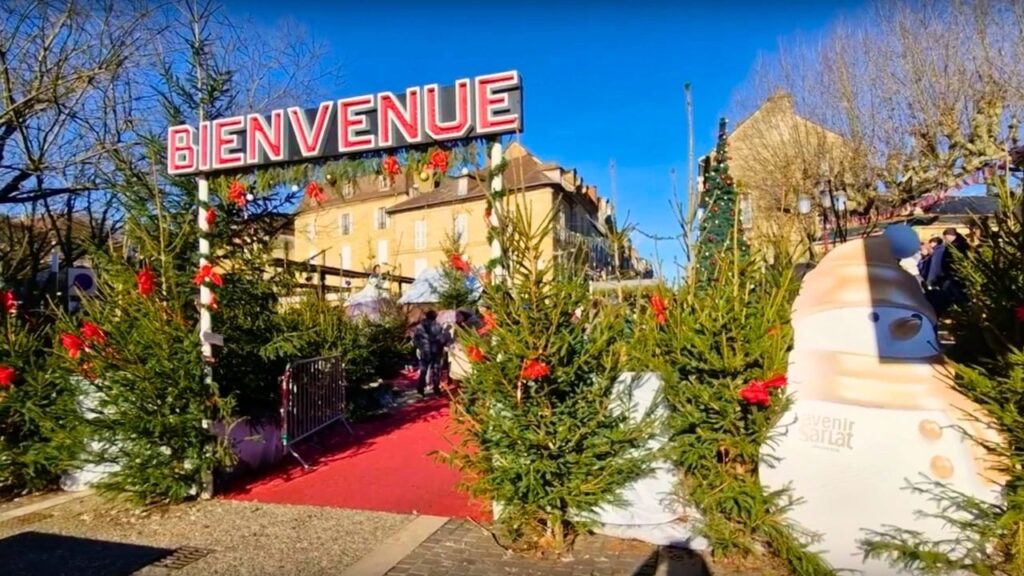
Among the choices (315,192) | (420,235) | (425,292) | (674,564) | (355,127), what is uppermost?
(420,235)

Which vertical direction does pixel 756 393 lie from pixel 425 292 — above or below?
below

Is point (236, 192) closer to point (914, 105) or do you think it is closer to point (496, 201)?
point (496, 201)

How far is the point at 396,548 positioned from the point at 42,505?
3805 millimetres

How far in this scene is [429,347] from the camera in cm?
1159

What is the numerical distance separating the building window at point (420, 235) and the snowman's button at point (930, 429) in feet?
127

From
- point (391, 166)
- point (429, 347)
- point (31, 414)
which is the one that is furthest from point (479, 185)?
point (429, 347)

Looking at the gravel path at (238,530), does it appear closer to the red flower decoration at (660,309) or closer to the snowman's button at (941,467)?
the red flower decoration at (660,309)

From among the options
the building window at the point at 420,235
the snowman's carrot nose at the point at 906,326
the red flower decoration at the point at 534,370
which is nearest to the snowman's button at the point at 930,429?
the snowman's carrot nose at the point at 906,326

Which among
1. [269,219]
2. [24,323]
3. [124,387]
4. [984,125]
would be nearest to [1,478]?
[24,323]

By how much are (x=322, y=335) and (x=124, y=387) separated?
14.3 ft

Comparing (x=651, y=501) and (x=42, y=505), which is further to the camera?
(x=42, y=505)

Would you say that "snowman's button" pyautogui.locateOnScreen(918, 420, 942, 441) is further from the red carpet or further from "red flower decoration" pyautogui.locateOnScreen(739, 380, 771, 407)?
the red carpet

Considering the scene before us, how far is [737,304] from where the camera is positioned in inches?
161

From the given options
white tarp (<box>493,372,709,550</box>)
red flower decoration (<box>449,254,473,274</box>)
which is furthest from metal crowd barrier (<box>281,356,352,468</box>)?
white tarp (<box>493,372,709,550</box>)
